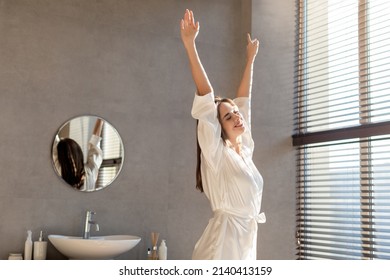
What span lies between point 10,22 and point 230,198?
79.1 inches

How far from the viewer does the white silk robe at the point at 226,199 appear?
2254 mm

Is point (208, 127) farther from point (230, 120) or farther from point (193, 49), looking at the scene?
point (193, 49)

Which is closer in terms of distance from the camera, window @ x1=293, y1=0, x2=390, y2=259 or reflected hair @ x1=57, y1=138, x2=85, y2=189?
window @ x1=293, y1=0, x2=390, y2=259

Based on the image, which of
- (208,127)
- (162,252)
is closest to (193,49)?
(208,127)

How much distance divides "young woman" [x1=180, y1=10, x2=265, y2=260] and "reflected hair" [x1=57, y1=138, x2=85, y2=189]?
1255 millimetres

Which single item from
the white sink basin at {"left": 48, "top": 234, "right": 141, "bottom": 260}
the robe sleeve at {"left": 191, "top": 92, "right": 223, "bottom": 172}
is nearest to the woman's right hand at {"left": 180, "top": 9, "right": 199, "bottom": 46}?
the robe sleeve at {"left": 191, "top": 92, "right": 223, "bottom": 172}

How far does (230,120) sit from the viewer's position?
2.41 m

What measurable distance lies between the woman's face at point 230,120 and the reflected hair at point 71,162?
53.9 inches

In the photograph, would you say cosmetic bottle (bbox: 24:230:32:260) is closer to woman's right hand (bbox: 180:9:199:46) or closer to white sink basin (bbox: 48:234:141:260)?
white sink basin (bbox: 48:234:141:260)

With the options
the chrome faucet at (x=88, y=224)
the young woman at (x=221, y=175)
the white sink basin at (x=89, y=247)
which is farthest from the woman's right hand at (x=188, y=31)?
the chrome faucet at (x=88, y=224)

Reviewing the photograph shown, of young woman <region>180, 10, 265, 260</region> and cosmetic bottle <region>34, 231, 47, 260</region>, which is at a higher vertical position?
young woman <region>180, 10, 265, 260</region>

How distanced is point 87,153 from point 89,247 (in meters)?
0.70

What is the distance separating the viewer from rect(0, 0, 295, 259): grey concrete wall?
3334mm
